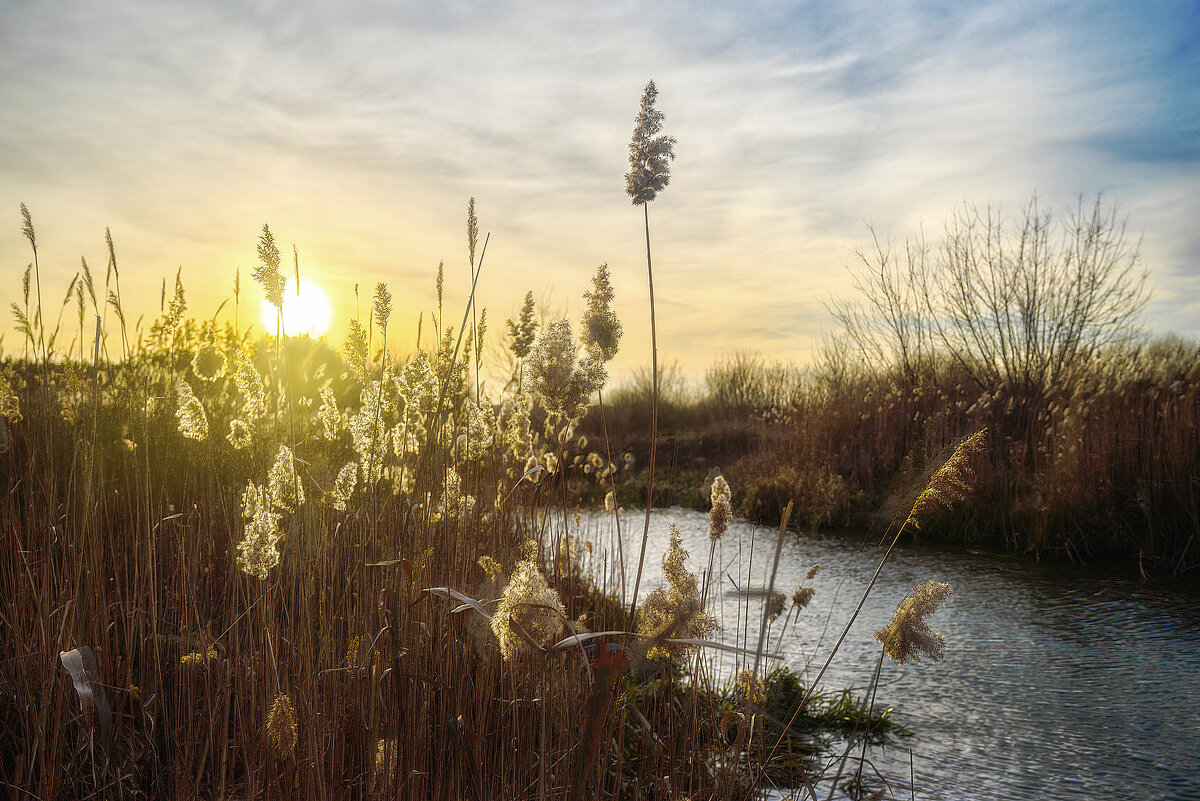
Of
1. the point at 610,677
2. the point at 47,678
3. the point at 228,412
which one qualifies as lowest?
the point at 47,678

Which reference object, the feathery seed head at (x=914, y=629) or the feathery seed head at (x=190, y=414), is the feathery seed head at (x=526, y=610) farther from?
the feathery seed head at (x=190, y=414)

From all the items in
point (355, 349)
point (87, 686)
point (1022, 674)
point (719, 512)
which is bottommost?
point (1022, 674)

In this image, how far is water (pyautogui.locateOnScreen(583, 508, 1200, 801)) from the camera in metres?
2.79

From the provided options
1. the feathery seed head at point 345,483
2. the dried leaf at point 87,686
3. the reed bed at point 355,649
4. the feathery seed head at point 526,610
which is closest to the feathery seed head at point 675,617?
the reed bed at point 355,649

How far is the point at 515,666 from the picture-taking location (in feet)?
5.95

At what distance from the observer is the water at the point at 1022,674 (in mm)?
2787

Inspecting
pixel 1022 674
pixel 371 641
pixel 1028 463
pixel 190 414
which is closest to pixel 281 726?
pixel 371 641

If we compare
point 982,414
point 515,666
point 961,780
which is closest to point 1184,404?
point 982,414

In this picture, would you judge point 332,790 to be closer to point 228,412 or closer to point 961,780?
point 961,780

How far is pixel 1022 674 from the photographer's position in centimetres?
384

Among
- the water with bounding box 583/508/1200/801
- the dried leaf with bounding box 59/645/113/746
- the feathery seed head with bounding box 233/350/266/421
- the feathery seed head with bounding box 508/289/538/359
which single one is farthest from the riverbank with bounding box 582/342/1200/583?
the dried leaf with bounding box 59/645/113/746

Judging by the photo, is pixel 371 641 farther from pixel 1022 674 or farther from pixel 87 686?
pixel 1022 674

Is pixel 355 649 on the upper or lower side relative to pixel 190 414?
lower

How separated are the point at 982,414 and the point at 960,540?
2.23 meters
